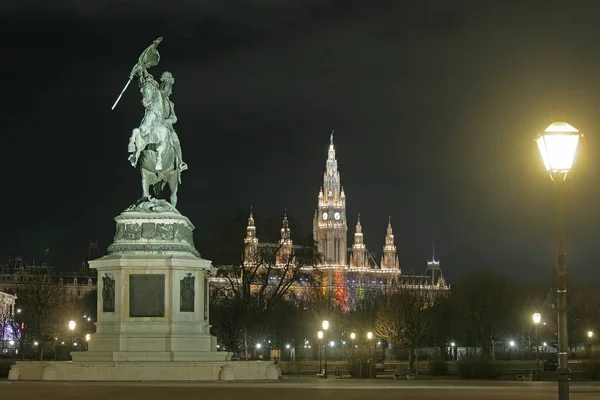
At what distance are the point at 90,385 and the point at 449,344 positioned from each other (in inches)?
3424

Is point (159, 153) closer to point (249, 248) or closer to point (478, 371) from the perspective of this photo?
point (478, 371)

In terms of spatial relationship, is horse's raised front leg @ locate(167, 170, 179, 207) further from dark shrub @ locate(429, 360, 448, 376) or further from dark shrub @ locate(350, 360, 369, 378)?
dark shrub @ locate(429, 360, 448, 376)

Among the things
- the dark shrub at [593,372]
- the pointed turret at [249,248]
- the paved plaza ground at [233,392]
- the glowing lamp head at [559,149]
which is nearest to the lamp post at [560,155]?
the glowing lamp head at [559,149]

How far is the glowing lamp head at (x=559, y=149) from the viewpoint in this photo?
13875mm

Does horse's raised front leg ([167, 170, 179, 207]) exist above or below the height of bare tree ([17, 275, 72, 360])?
above

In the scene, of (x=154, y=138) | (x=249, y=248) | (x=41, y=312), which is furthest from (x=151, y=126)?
(x=249, y=248)

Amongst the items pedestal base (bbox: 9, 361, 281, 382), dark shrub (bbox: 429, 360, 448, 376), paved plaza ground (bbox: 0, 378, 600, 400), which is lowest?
dark shrub (bbox: 429, 360, 448, 376)

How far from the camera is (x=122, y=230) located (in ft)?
143

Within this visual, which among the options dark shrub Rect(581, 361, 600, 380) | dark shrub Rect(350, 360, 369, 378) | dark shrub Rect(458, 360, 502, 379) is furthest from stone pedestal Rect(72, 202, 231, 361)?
dark shrub Rect(581, 361, 600, 380)

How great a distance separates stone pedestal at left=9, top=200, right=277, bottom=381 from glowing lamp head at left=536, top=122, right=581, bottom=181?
2701 centimetres

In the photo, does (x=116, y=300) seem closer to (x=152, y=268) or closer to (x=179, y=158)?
(x=152, y=268)

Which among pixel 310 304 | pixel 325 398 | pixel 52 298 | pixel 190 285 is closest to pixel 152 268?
pixel 190 285

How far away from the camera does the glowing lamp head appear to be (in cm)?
1388

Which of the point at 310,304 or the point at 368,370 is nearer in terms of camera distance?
the point at 368,370
